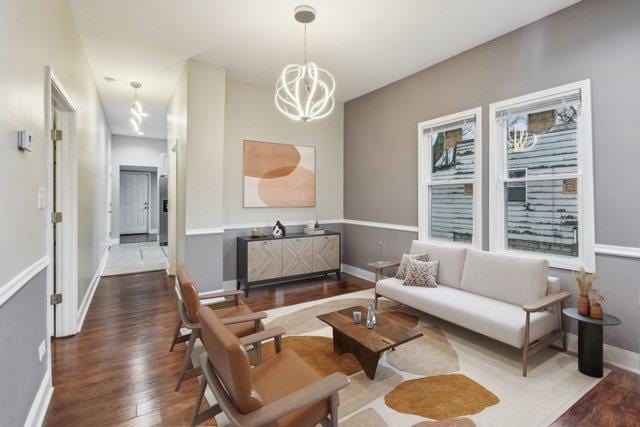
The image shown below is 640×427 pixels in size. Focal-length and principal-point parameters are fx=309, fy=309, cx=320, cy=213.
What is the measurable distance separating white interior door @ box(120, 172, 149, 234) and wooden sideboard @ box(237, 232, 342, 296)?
798 centimetres

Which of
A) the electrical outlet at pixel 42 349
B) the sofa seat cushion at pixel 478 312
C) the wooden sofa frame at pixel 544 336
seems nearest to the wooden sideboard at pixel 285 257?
the sofa seat cushion at pixel 478 312

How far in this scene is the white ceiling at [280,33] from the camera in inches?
115

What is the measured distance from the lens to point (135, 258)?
6.92 m

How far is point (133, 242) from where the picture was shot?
360 inches

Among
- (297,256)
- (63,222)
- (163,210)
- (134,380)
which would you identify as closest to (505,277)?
(297,256)

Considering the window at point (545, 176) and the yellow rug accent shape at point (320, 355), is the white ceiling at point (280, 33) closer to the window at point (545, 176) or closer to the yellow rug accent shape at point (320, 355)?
the window at point (545, 176)

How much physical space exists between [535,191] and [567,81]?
107 cm

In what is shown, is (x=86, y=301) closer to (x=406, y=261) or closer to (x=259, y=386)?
(x=259, y=386)

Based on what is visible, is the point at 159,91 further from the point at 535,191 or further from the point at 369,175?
the point at 535,191

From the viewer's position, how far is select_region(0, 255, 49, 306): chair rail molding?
1472 mm

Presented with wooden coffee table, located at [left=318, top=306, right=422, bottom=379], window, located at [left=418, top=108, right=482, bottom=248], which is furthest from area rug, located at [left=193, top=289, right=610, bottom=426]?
window, located at [left=418, top=108, right=482, bottom=248]

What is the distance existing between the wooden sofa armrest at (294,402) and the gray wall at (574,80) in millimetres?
2725

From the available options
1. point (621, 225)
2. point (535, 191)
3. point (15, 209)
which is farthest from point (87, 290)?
point (621, 225)

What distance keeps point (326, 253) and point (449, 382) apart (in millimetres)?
2991
